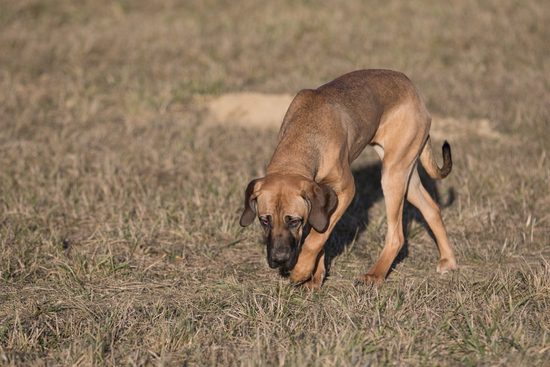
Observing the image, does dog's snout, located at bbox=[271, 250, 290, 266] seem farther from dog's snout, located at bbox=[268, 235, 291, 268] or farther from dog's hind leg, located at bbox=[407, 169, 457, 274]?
dog's hind leg, located at bbox=[407, 169, 457, 274]

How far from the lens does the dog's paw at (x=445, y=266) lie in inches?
232

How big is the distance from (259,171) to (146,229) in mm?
1975

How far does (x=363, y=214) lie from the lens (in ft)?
23.2

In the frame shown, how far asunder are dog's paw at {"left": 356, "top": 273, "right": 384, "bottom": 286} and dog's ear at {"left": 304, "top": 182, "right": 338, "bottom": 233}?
0.97 m

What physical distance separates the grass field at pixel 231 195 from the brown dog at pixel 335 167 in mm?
310

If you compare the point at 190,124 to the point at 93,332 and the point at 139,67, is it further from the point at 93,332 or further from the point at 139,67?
the point at 93,332

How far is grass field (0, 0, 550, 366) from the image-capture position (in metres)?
4.43

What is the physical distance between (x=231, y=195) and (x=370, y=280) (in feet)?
7.50

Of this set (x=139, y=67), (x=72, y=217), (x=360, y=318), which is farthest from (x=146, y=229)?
(x=139, y=67)

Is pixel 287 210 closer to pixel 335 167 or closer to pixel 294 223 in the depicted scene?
pixel 294 223

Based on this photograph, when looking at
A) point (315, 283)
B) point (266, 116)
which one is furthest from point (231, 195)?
point (266, 116)

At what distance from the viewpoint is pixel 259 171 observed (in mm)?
8016

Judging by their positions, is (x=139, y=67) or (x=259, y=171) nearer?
(x=259, y=171)

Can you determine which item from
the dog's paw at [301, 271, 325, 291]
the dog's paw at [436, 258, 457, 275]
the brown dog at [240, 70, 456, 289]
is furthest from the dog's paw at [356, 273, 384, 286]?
the dog's paw at [436, 258, 457, 275]
